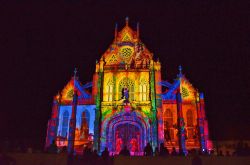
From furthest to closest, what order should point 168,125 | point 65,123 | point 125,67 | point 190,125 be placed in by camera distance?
point 125,67 → point 65,123 → point 190,125 → point 168,125

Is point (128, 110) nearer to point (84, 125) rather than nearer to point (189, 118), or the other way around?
point (84, 125)

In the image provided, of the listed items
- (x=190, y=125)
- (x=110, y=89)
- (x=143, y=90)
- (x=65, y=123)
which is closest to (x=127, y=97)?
(x=143, y=90)

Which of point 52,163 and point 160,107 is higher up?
point 160,107

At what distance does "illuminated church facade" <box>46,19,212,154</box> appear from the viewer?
97.5 ft

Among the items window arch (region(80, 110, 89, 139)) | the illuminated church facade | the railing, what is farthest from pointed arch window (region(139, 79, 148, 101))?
window arch (region(80, 110, 89, 139))

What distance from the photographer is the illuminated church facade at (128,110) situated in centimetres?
2970

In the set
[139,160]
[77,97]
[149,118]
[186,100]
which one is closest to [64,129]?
[77,97]

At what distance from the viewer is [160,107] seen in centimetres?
3030

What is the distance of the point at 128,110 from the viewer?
98.2ft

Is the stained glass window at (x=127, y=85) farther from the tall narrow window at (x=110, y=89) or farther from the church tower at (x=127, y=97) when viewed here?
the tall narrow window at (x=110, y=89)

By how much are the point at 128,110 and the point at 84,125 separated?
6.28m

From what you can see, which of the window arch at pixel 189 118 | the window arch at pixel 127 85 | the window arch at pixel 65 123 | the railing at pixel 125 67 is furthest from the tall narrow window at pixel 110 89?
the window arch at pixel 189 118

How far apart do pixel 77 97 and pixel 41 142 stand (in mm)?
8481

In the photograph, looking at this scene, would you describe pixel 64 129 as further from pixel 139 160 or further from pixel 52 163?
pixel 139 160
